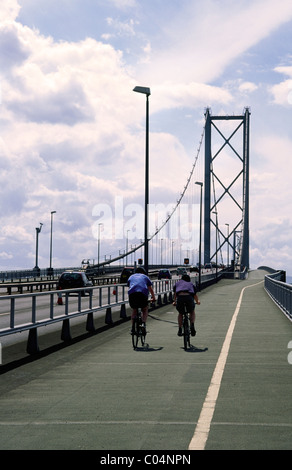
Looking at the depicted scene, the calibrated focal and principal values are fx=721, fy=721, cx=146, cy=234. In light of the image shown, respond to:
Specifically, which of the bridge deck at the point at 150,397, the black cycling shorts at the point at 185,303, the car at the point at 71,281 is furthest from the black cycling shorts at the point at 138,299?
the car at the point at 71,281

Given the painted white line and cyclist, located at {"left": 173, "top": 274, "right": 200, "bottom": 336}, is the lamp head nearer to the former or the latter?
cyclist, located at {"left": 173, "top": 274, "right": 200, "bottom": 336}

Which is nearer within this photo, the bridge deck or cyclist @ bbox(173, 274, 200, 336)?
the bridge deck

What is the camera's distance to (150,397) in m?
9.41

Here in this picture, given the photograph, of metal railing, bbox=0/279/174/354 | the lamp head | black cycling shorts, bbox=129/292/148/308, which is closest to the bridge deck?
metal railing, bbox=0/279/174/354

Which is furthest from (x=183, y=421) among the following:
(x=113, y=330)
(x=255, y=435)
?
(x=113, y=330)

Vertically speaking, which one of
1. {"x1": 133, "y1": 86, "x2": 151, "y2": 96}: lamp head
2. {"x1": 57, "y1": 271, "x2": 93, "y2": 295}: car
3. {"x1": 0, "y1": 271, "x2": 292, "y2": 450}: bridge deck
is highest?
{"x1": 133, "y1": 86, "x2": 151, "y2": 96}: lamp head

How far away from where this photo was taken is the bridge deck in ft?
22.7

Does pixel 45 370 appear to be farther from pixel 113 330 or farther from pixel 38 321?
pixel 113 330

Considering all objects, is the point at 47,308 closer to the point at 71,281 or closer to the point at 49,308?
the point at 49,308

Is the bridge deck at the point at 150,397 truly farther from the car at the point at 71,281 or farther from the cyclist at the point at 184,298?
the car at the point at 71,281

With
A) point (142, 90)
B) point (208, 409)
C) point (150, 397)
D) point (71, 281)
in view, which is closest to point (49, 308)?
point (150, 397)

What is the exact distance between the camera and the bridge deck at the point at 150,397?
691cm

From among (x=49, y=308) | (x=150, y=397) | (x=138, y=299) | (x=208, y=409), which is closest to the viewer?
(x=208, y=409)

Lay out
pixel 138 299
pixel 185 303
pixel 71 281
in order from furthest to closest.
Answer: pixel 71 281 → pixel 185 303 → pixel 138 299
